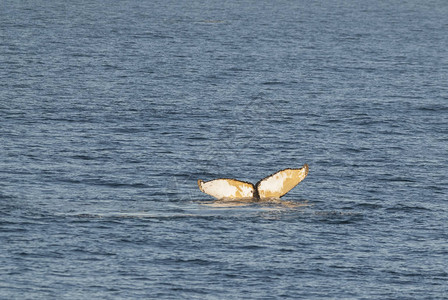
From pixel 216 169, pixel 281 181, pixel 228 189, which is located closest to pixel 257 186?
pixel 281 181

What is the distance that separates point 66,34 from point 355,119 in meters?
76.0

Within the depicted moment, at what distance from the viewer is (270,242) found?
164 ft

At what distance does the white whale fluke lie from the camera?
55.1 metres

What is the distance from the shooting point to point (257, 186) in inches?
2205

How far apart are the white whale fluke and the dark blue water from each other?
33.1 inches

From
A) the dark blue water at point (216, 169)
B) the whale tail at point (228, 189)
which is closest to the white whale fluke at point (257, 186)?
the whale tail at point (228, 189)

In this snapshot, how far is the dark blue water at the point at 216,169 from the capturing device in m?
45.4

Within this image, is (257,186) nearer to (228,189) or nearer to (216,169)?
(228,189)

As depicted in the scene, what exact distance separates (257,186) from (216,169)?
1248 cm

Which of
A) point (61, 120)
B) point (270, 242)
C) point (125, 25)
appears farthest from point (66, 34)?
point (270, 242)

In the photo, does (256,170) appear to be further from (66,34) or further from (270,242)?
(66,34)

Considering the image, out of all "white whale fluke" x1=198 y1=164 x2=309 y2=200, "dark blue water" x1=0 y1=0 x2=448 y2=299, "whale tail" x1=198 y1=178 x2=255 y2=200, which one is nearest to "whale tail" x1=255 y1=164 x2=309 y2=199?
"white whale fluke" x1=198 y1=164 x2=309 y2=200

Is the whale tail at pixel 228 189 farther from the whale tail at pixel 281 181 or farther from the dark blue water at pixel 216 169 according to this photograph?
the dark blue water at pixel 216 169

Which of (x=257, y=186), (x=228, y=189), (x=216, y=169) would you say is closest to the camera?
(x=228, y=189)
